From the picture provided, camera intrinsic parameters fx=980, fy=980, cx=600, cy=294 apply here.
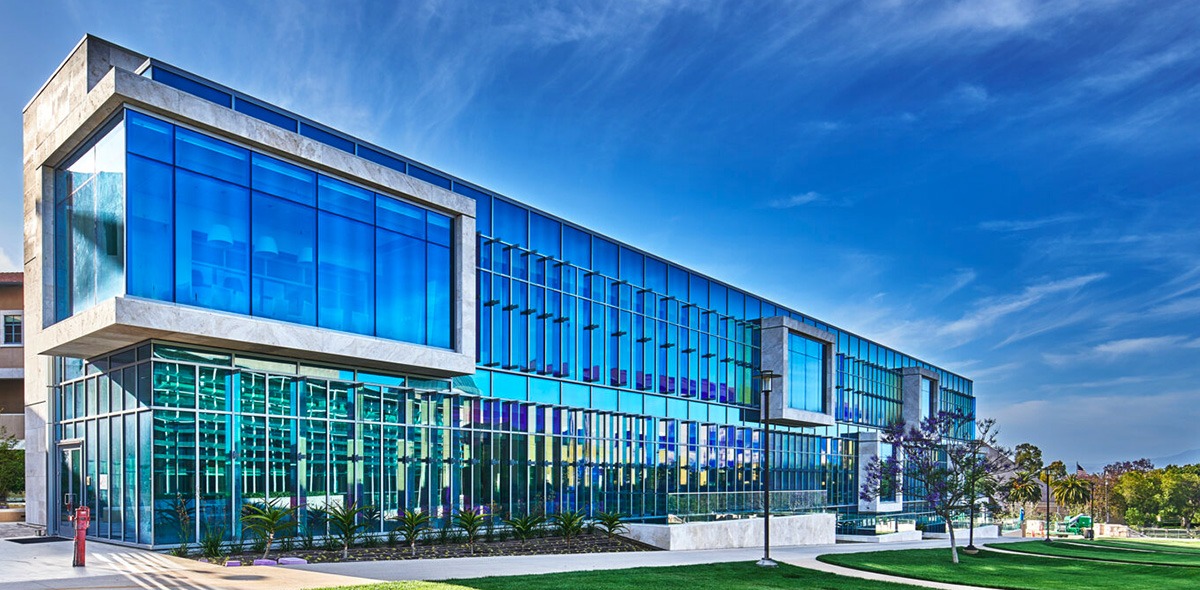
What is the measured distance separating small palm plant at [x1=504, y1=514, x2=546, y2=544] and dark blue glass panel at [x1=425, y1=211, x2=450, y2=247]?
31.8ft

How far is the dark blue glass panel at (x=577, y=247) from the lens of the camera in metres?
39.8

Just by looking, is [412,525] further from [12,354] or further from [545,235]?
[12,354]

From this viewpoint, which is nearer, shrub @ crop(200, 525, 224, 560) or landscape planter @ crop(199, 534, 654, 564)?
shrub @ crop(200, 525, 224, 560)

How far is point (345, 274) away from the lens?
2853 cm

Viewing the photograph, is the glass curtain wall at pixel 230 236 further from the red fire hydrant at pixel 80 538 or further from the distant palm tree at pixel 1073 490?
the distant palm tree at pixel 1073 490

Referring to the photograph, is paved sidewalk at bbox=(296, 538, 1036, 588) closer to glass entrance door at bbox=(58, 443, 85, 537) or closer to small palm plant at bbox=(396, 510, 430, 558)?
small palm plant at bbox=(396, 510, 430, 558)

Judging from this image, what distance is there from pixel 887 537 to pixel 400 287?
36409mm

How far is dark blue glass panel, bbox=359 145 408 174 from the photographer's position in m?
31.3

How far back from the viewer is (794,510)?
1777 inches

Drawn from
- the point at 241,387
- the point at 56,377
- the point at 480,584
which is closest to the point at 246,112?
the point at 241,387

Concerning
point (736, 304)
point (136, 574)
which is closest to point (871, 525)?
point (736, 304)

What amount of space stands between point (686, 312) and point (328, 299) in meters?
23.0

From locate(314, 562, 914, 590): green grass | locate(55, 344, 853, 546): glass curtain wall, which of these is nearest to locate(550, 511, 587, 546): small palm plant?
locate(55, 344, 853, 546): glass curtain wall

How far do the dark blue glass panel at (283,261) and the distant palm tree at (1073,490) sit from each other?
9658 cm
